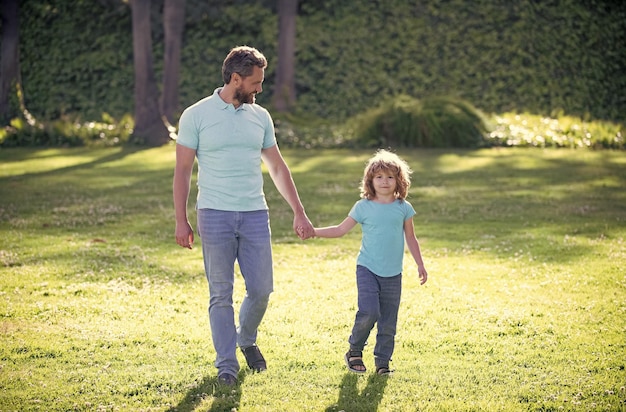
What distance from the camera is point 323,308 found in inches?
279

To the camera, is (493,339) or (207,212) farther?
(493,339)

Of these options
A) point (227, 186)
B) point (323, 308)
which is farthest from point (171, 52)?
point (227, 186)

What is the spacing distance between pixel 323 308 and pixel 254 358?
157 cm

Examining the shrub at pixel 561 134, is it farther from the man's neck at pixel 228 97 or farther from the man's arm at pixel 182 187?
the man's arm at pixel 182 187

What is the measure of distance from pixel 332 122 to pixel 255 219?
1705cm

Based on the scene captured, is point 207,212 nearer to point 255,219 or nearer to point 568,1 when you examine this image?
point 255,219

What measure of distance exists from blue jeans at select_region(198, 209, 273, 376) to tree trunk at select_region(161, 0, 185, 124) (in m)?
Result: 15.3

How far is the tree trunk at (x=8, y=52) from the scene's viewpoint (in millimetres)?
21500

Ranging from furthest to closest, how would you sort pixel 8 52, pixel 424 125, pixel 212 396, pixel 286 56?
1. pixel 286 56
2. pixel 8 52
3. pixel 424 125
4. pixel 212 396

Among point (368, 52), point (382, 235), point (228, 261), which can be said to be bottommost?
point (228, 261)

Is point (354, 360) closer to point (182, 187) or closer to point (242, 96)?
point (182, 187)

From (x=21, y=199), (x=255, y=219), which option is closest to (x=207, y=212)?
(x=255, y=219)

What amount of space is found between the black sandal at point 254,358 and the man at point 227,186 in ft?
0.83

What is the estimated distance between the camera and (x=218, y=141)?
204 inches
